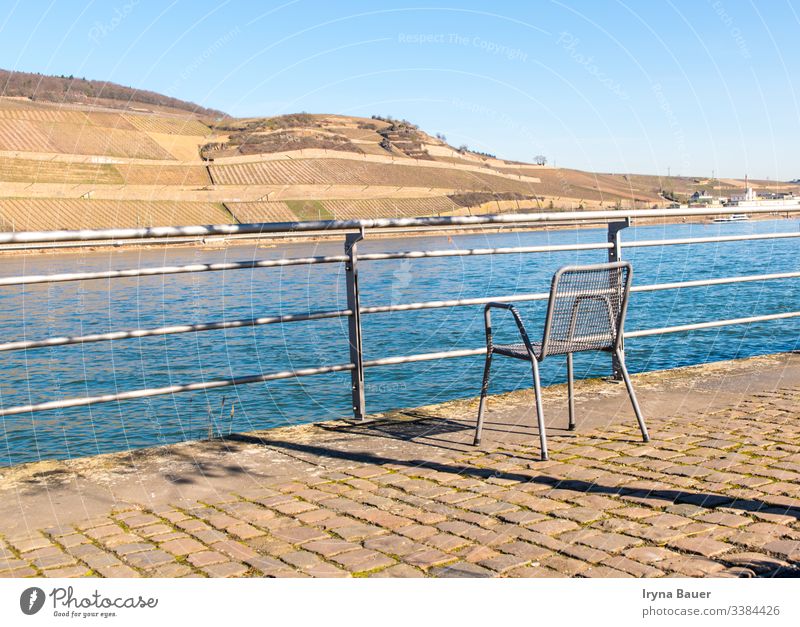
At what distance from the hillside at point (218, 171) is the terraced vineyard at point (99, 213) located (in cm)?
23

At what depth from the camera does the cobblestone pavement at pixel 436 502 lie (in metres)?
A: 3.12

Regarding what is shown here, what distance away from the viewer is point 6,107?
12681cm

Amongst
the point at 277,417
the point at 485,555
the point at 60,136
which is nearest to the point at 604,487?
the point at 485,555

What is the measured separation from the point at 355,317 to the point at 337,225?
0.63 m

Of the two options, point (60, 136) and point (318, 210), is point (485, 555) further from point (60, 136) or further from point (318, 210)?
point (60, 136)

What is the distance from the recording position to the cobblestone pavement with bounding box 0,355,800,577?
3.12 metres

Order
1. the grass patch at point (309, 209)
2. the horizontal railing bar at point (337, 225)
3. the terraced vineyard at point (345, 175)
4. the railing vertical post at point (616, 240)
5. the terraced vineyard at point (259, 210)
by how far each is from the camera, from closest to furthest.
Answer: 1. the horizontal railing bar at point (337, 225)
2. the railing vertical post at point (616, 240)
3. the grass patch at point (309, 209)
4. the terraced vineyard at point (259, 210)
5. the terraced vineyard at point (345, 175)

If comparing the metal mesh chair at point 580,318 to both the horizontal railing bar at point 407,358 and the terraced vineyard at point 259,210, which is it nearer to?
the horizontal railing bar at point 407,358

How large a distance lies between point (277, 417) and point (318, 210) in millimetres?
88408

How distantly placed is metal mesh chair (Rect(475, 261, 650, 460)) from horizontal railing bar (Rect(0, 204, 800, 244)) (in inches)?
38.9

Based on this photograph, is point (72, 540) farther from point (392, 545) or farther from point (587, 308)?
point (587, 308)

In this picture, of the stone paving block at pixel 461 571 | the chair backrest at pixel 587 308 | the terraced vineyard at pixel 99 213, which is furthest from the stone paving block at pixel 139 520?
the terraced vineyard at pixel 99 213

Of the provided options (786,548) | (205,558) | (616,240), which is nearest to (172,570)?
(205,558)

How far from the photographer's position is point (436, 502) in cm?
383
